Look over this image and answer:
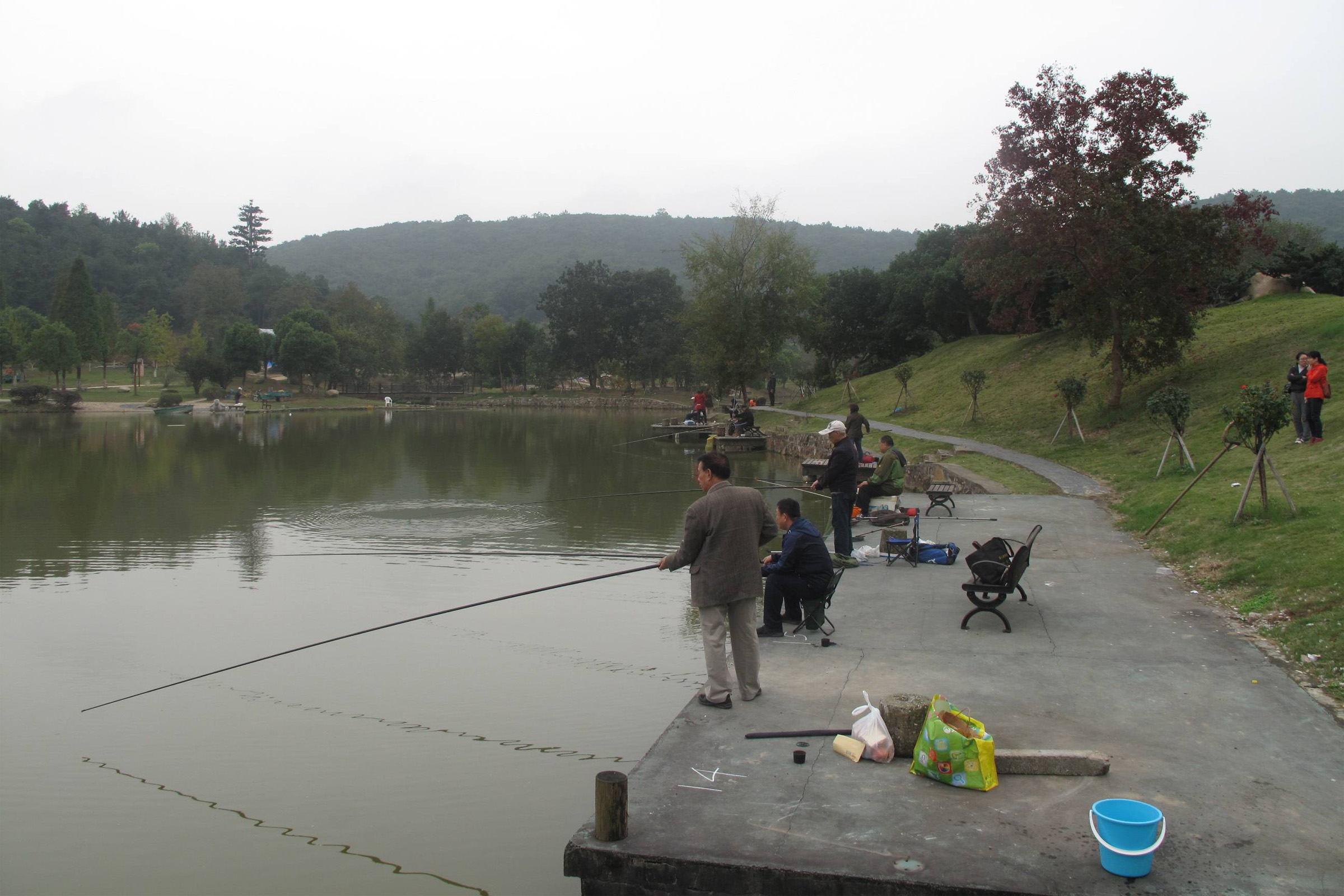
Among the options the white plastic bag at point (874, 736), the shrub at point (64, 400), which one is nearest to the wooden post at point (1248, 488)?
the white plastic bag at point (874, 736)

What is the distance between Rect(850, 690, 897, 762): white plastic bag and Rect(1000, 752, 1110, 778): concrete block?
564 millimetres

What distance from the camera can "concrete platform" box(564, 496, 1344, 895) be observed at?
400 centimetres

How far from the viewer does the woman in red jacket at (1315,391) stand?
582 inches

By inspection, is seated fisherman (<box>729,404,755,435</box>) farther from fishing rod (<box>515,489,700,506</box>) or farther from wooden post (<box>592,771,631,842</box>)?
wooden post (<box>592,771,631,842</box>)

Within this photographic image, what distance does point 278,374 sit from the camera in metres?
89.7

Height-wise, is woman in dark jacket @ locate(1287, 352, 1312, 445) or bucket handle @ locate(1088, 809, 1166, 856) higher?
woman in dark jacket @ locate(1287, 352, 1312, 445)

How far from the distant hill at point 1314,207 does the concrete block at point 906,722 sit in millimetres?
93705

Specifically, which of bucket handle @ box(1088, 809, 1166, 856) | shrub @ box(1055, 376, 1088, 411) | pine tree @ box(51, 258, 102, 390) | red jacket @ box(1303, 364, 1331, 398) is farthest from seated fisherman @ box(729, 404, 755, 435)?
pine tree @ box(51, 258, 102, 390)

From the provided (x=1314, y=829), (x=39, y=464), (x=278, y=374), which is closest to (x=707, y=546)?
(x=1314, y=829)

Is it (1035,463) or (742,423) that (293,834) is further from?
(742,423)

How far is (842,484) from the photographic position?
1045 centimetres

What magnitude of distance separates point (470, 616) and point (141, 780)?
4.52 metres

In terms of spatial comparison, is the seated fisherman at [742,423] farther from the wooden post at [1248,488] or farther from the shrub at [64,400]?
the shrub at [64,400]

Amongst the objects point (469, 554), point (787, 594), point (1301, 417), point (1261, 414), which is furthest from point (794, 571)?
point (1301, 417)
